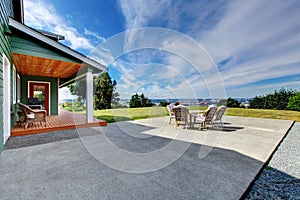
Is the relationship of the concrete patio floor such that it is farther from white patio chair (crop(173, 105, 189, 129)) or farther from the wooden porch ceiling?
the wooden porch ceiling

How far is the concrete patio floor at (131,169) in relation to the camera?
196 centimetres

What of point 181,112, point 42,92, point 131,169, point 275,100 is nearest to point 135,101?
point 181,112

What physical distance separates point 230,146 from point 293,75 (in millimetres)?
10298

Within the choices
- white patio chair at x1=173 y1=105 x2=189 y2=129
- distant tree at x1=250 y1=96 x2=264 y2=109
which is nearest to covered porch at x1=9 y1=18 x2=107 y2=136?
white patio chair at x1=173 y1=105 x2=189 y2=129

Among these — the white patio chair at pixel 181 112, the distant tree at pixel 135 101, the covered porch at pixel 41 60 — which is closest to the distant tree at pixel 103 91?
the distant tree at pixel 135 101

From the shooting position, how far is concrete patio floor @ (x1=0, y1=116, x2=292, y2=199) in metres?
1.96

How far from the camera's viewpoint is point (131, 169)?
8.56 ft

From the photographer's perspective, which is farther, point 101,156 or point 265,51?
point 265,51

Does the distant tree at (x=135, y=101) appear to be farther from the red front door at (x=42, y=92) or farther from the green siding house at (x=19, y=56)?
the red front door at (x=42, y=92)

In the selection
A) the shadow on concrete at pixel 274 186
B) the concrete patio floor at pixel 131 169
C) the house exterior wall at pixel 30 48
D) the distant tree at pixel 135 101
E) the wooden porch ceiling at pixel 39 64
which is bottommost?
the shadow on concrete at pixel 274 186

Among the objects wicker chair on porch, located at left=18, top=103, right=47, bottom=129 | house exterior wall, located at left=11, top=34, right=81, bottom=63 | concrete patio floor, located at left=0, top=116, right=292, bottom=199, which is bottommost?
concrete patio floor, located at left=0, top=116, right=292, bottom=199

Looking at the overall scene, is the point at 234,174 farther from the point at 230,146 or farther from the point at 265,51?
the point at 265,51

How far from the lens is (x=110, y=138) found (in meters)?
4.59

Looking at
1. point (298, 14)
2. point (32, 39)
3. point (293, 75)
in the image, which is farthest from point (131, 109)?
point (293, 75)
